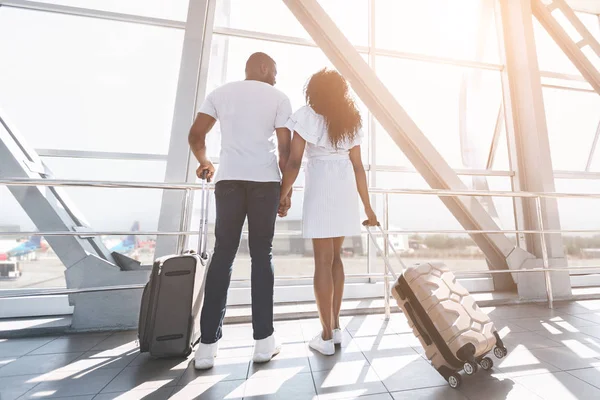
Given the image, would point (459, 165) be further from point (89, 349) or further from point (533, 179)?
point (89, 349)

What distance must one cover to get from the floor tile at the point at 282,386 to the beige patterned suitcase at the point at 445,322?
449 mm

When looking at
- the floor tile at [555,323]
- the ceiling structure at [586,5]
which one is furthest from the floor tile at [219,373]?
the ceiling structure at [586,5]

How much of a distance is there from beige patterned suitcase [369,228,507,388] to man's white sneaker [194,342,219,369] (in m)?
0.78

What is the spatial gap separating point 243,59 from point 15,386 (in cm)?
278

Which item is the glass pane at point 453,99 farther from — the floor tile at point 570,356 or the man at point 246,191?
the man at point 246,191

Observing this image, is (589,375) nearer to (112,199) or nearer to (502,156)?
(502,156)

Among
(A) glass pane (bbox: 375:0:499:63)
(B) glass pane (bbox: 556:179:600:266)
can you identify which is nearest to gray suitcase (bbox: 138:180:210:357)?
(B) glass pane (bbox: 556:179:600:266)

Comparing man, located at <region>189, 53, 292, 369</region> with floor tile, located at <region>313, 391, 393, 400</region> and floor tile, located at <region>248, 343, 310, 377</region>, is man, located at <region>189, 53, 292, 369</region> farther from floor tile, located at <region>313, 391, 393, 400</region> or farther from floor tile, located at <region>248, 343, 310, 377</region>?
floor tile, located at <region>313, 391, 393, 400</region>

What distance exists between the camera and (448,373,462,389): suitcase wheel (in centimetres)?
94

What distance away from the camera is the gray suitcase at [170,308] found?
1.17 meters

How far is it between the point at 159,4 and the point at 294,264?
24388mm

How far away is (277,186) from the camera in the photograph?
3.90ft

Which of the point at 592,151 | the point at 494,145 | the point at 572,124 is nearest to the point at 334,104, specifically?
the point at 494,145

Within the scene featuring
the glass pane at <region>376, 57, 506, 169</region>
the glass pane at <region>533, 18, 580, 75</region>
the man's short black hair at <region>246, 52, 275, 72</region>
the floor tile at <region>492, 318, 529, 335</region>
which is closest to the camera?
the man's short black hair at <region>246, 52, 275, 72</region>
